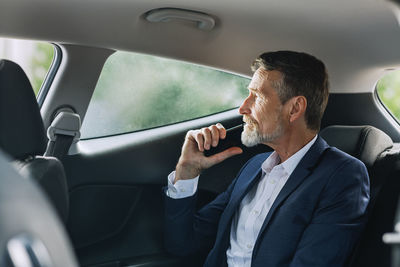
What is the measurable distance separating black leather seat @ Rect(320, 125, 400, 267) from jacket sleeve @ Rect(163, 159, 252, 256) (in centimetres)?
49

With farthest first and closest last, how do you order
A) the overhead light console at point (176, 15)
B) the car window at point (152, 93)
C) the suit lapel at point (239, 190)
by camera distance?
the car window at point (152, 93) < the suit lapel at point (239, 190) < the overhead light console at point (176, 15)

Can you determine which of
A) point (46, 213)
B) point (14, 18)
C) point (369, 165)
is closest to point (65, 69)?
point (14, 18)

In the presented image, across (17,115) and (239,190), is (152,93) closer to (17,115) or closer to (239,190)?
(239,190)

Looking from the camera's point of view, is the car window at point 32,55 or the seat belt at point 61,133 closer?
the car window at point 32,55

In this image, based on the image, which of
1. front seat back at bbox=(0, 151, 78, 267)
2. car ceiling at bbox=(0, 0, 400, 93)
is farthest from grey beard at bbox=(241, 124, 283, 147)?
front seat back at bbox=(0, 151, 78, 267)

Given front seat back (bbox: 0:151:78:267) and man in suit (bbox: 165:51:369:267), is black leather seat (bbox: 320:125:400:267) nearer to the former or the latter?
man in suit (bbox: 165:51:369:267)

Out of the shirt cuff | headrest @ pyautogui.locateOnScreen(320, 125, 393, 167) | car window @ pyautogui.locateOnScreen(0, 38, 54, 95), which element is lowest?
the shirt cuff

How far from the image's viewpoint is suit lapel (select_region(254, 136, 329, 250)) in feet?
6.98

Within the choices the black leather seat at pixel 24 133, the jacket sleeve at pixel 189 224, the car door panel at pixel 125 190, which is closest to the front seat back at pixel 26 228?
the black leather seat at pixel 24 133

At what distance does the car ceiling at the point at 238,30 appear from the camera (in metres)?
2.09

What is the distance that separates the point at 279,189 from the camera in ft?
7.39

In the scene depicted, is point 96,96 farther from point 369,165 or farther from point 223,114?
point 369,165

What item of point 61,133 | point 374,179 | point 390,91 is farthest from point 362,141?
point 61,133

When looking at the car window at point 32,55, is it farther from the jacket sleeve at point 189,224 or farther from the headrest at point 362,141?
the headrest at point 362,141
